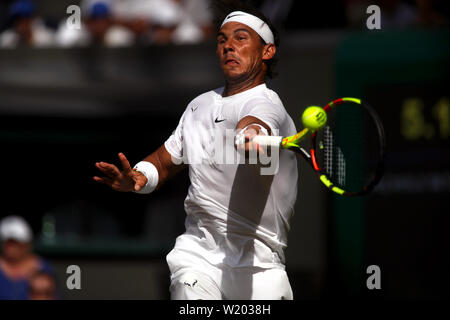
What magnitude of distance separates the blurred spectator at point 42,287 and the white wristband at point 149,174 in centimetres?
279

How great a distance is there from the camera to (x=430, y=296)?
26.7ft

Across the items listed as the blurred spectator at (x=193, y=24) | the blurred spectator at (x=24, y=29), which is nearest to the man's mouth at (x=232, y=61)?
the blurred spectator at (x=193, y=24)

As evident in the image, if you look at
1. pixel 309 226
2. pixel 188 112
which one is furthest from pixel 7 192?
pixel 188 112

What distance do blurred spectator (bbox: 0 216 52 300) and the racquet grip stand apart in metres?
3.60

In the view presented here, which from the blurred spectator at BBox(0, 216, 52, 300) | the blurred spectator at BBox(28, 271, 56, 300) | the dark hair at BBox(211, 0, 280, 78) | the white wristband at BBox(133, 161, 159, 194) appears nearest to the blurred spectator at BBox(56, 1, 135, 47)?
the blurred spectator at BBox(0, 216, 52, 300)

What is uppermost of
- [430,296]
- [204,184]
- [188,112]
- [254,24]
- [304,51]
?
[304,51]

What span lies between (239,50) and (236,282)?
109cm

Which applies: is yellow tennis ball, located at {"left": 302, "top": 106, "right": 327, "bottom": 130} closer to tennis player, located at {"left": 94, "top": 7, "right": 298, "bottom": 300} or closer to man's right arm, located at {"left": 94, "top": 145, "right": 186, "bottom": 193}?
tennis player, located at {"left": 94, "top": 7, "right": 298, "bottom": 300}

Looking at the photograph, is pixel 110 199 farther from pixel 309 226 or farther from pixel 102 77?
pixel 309 226

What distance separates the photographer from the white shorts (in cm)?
439

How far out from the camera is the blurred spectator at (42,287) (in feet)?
23.4

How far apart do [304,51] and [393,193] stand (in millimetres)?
1611

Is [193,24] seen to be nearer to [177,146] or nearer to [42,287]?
[42,287]

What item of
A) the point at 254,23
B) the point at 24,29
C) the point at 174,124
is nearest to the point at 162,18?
the point at 174,124
